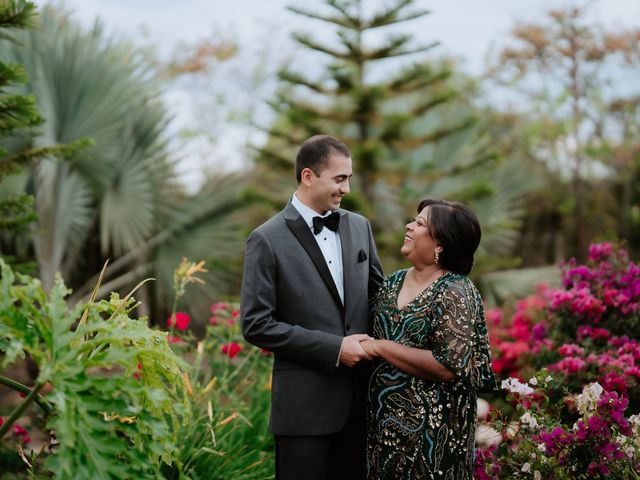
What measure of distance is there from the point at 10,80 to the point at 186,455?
8.91 ft

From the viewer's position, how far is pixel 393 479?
3.15 metres

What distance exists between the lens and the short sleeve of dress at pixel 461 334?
9.82 ft

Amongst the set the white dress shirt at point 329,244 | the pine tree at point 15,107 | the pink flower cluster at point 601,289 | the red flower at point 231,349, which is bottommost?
the red flower at point 231,349

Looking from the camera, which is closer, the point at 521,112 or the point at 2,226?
the point at 2,226

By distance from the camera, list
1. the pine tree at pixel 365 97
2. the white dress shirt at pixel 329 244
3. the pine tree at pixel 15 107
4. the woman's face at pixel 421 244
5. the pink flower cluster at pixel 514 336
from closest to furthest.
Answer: the woman's face at pixel 421 244 → the white dress shirt at pixel 329 244 → the pine tree at pixel 15 107 → the pink flower cluster at pixel 514 336 → the pine tree at pixel 365 97

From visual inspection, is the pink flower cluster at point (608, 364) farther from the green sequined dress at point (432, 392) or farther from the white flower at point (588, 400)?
the green sequined dress at point (432, 392)

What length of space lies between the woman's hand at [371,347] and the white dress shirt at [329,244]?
303mm

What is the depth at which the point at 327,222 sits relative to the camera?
346 cm

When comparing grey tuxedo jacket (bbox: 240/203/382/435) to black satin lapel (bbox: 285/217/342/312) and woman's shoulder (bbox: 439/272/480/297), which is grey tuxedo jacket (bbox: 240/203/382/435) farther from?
woman's shoulder (bbox: 439/272/480/297)

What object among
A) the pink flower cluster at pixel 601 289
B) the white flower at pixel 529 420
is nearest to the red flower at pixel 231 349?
the white flower at pixel 529 420

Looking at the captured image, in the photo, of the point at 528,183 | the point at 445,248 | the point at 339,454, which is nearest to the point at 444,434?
the point at 339,454

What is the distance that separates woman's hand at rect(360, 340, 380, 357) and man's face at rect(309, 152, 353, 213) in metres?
0.63

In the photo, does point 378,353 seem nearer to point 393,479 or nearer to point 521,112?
point 393,479

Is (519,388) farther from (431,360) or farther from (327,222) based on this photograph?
(327,222)
